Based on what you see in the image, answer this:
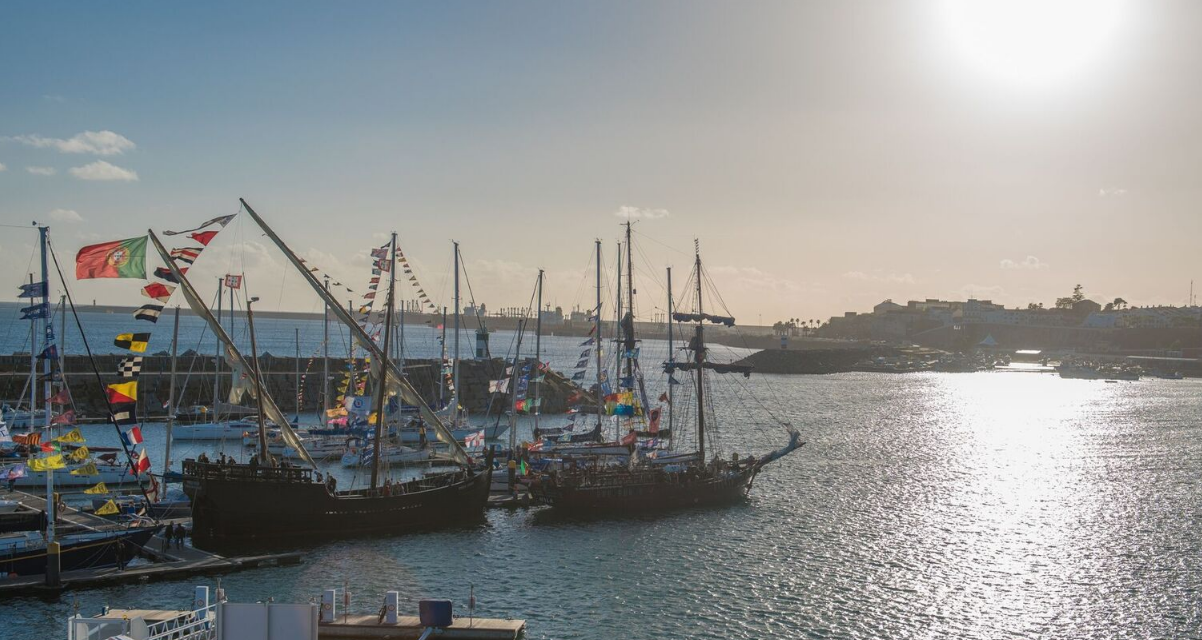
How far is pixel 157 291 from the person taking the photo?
3788 centimetres

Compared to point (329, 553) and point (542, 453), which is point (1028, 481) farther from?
point (329, 553)

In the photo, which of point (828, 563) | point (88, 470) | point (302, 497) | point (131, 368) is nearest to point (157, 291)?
point (131, 368)

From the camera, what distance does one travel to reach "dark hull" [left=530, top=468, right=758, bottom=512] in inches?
1981

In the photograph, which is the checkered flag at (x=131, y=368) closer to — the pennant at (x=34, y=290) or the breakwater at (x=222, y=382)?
the pennant at (x=34, y=290)

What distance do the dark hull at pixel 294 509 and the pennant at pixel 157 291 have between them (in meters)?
8.45

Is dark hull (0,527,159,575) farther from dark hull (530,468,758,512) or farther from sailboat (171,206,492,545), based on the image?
dark hull (530,468,758,512)

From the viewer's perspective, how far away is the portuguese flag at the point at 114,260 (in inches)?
1275

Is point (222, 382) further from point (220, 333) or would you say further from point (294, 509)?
point (294, 509)

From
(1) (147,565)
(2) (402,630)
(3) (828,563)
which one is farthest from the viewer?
(3) (828,563)

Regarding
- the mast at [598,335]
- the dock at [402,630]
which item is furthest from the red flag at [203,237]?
the mast at [598,335]

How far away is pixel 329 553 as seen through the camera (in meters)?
41.2

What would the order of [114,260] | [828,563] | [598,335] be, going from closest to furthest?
1. [114,260]
2. [828,563]
3. [598,335]

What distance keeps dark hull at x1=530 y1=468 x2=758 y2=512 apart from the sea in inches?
39.1

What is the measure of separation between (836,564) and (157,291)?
30.3m
